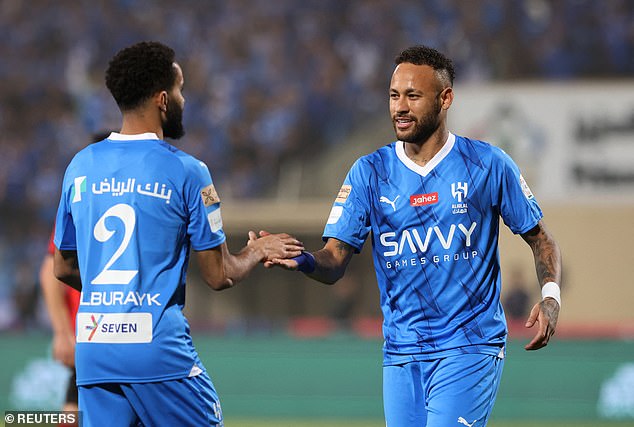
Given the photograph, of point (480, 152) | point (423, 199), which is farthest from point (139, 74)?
point (480, 152)

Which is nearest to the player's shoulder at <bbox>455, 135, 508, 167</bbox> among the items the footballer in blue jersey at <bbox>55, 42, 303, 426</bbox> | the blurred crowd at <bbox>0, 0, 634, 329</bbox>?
the footballer in blue jersey at <bbox>55, 42, 303, 426</bbox>

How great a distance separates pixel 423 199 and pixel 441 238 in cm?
23

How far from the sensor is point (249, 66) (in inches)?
685

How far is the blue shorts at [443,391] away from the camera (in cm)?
495

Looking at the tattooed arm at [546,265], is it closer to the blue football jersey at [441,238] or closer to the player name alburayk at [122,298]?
the blue football jersey at [441,238]

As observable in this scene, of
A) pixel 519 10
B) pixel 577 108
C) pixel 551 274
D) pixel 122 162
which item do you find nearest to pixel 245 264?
pixel 122 162

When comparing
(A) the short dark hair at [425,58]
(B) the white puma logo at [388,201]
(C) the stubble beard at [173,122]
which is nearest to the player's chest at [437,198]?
(B) the white puma logo at [388,201]

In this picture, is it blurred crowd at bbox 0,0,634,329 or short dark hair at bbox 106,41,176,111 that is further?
blurred crowd at bbox 0,0,634,329

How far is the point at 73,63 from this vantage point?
17750 mm

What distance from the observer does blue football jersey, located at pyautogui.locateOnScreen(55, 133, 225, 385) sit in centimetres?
432

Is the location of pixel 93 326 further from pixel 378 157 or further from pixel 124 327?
pixel 378 157

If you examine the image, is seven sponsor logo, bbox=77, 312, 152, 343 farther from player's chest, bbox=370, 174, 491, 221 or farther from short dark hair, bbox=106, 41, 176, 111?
player's chest, bbox=370, 174, 491, 221

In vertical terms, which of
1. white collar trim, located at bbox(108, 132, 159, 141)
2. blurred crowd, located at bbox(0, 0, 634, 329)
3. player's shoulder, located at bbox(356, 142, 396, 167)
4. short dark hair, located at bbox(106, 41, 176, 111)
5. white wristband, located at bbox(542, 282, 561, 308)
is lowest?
white wristband, located at bbox(542, 282, 561, 308)

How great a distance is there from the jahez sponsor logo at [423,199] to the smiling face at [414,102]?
1.02 feet
